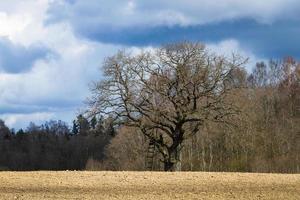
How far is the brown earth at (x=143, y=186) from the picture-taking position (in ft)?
70.6

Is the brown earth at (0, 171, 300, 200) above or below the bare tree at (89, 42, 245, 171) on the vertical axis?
below

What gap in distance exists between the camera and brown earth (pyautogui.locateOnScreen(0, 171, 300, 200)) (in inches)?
847

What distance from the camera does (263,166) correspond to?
184 feet

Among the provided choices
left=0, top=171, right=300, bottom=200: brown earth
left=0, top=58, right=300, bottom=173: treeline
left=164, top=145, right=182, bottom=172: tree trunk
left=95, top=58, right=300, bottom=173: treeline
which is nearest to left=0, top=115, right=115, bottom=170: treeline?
left=0, top=58, right=300, bottom=173: treeline

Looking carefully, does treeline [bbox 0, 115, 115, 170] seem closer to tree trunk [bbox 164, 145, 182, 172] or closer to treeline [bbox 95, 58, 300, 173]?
treeline [bbox 95, 58, 300, 173]

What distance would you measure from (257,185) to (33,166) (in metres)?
106

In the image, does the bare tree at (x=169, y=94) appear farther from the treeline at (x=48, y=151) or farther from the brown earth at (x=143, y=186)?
the treeline at (x=48, y=151)

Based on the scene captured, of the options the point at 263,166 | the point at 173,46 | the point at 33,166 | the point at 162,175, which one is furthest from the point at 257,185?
the point at 33,166

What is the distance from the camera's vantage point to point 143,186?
24562 millimetres

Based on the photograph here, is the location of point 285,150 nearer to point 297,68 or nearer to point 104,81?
point 297,68

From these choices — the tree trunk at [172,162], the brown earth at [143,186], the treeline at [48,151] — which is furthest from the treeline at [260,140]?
the treeline at [48,151]

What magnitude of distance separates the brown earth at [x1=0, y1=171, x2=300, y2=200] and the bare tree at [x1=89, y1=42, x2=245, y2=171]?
457 inches

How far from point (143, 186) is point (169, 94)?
17.4 metres

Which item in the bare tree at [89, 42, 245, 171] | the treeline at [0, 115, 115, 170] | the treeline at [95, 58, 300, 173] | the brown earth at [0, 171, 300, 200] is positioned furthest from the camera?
the treeline at [0, 115, 115, 170]
